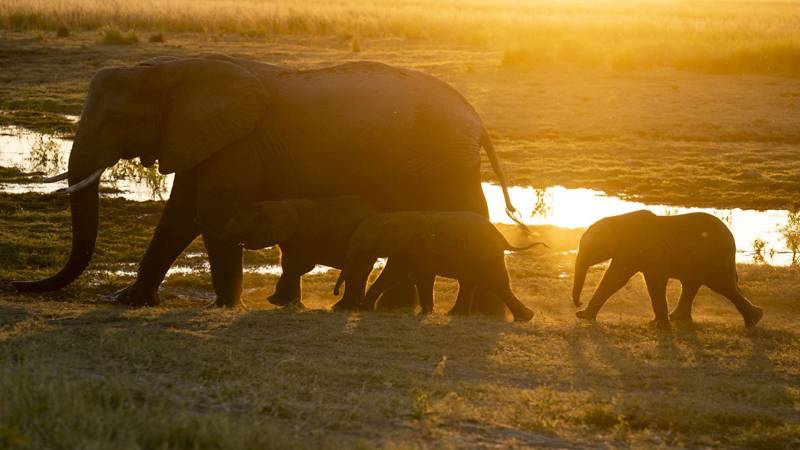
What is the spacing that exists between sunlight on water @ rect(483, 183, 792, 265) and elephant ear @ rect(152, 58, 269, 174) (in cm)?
548

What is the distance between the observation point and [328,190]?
1189 centimetres

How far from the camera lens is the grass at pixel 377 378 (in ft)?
22.2

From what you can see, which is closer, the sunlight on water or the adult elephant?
the adult elephant

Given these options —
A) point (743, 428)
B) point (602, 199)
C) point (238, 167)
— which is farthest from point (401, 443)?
point (602, 199)

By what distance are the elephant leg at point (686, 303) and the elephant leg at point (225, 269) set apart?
4016 mm

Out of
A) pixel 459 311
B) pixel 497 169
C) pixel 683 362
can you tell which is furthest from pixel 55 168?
pixel 683 362

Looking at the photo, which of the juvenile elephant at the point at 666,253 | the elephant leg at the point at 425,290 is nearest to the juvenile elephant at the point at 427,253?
the elephant leg at the point at 425,290

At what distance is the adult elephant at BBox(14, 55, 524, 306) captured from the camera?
11.4 meters

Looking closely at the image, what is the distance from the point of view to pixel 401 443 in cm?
677

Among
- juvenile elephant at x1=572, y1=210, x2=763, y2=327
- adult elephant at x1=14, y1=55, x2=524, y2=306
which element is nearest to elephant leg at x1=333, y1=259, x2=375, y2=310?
adult elephant at x1=14, y1=55, x2=524, y2=306

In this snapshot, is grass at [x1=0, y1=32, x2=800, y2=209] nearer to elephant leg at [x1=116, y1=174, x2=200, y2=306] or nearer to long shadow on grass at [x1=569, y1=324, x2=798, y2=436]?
long shadow on grass at [x1=569, y1=324, x2=798, y2=436]

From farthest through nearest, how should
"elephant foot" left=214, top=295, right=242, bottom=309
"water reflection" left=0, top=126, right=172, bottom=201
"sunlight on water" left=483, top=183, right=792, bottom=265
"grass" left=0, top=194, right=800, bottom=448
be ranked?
"water reflection" left=0, top=126, right=172, bottom=201
"sunlight on water" left=483, top=183, right=792, bottom=265
"elephant foot" left=214, top=295, right=242, bottom=309
"grass" left=0, top=194, right=800, bottom=448

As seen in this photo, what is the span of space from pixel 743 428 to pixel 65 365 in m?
4.25

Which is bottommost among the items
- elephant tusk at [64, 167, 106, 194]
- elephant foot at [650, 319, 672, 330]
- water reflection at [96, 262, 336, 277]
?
water reflection at [96, 262, 336, 277]
